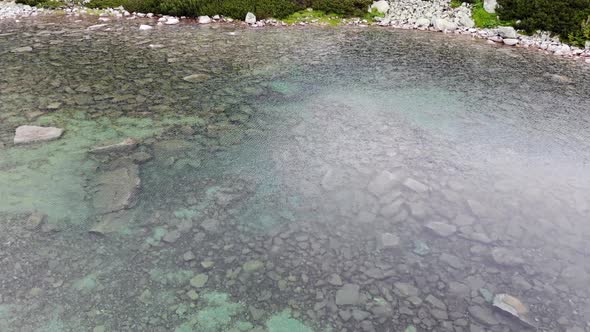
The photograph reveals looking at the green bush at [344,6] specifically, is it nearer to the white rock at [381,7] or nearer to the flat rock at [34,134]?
the white rock at [381,7]

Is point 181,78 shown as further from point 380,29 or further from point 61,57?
point 380,29

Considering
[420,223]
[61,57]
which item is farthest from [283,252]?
[61,57]

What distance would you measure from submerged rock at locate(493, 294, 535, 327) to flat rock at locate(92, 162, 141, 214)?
215 inches

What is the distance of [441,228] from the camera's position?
6113mm

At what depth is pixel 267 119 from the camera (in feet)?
30.8

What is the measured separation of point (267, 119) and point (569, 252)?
20.7ft

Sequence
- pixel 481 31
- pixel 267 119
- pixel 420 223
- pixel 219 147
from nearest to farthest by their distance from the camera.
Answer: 1. pixel 420 223
2. pixel 219 147
3. pixel 267 119
4. pixel 481 31

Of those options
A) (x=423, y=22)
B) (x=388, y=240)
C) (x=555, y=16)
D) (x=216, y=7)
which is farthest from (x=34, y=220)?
(x=555, y=16)

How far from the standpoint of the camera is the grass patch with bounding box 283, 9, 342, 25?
61.2ft

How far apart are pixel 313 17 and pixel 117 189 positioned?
48.8 ft

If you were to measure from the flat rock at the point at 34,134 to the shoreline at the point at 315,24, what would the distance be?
9636 millimetres

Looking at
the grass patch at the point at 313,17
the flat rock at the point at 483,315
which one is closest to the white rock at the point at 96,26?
the grass patch at the point at 313,17

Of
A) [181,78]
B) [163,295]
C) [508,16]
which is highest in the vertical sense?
[508,16]

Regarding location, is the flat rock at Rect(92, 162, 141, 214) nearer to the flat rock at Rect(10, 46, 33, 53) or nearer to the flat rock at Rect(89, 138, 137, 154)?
the flat rock at Rect(89, 138, 137, 154)
